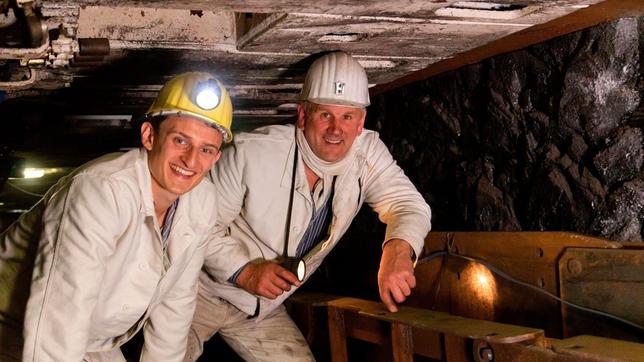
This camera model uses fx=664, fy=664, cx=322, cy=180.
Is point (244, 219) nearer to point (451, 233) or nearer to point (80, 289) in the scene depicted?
point (451, 233)

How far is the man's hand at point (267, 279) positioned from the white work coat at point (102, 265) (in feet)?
1.44

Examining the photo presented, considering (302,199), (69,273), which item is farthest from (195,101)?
(302,199)

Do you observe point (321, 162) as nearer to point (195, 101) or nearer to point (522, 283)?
point (195, 101)

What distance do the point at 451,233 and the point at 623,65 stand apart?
1391 mm

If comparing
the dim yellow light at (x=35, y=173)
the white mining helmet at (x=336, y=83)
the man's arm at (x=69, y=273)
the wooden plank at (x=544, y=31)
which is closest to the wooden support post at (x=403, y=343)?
the white mining helmet at (x=336, y=83)

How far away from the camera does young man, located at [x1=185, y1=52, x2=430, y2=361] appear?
395 centimetres

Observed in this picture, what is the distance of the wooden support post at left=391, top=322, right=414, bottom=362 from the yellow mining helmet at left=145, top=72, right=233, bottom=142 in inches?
54.8

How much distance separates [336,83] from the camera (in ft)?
12.8

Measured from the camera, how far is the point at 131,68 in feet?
15.4

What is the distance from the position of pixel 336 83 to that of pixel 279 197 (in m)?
0.80

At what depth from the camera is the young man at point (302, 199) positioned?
155 inches

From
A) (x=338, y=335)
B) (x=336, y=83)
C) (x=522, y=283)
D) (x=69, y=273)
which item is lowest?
(x=338, y=335)

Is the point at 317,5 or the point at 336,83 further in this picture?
the point at 336,83

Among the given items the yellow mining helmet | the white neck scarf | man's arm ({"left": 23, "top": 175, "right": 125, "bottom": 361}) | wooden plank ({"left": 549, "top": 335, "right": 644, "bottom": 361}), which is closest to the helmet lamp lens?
the yellow mining helmet
